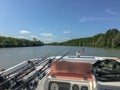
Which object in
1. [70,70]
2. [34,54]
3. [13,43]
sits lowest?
[34,54]

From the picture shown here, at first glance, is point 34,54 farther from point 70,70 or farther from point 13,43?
point 13,43

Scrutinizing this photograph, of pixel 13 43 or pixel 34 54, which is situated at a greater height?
pixel 13 43

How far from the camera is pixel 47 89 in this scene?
360 cm

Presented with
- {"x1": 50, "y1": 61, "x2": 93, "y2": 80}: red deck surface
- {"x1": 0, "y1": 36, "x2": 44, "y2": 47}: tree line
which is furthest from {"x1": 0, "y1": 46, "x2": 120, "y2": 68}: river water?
{"x1": 0, "y1": 36, "x2": 44, "y2": 47}: tree line

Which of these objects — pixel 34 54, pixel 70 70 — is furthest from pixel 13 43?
pixel 70 70

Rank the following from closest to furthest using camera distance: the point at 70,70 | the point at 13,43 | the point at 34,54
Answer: the point at 70,70 < the point at 34,54 < the point at 13,43

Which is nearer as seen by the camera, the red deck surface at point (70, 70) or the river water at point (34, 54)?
the red deck surface at point (70, 70)

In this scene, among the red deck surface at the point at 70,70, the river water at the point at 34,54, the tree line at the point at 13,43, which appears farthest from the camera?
the tree line at the point at 13,43

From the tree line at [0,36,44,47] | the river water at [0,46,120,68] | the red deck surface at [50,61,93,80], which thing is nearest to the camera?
the red deck surface at [50,61,93,80]

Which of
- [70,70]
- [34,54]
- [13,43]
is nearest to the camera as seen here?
[70,70]

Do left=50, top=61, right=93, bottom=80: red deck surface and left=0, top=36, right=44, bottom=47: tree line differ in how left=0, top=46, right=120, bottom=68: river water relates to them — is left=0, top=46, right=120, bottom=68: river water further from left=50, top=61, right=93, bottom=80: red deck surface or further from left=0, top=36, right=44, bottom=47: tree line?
left=0, top=36, right=44, bottom=47: tree line

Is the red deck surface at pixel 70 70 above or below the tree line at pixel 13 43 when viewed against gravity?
below

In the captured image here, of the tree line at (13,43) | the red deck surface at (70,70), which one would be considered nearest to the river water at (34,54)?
the red deck surface at (70,70)

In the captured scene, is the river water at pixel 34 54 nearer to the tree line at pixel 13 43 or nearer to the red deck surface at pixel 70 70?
the red deck surface at pixel 70 70
